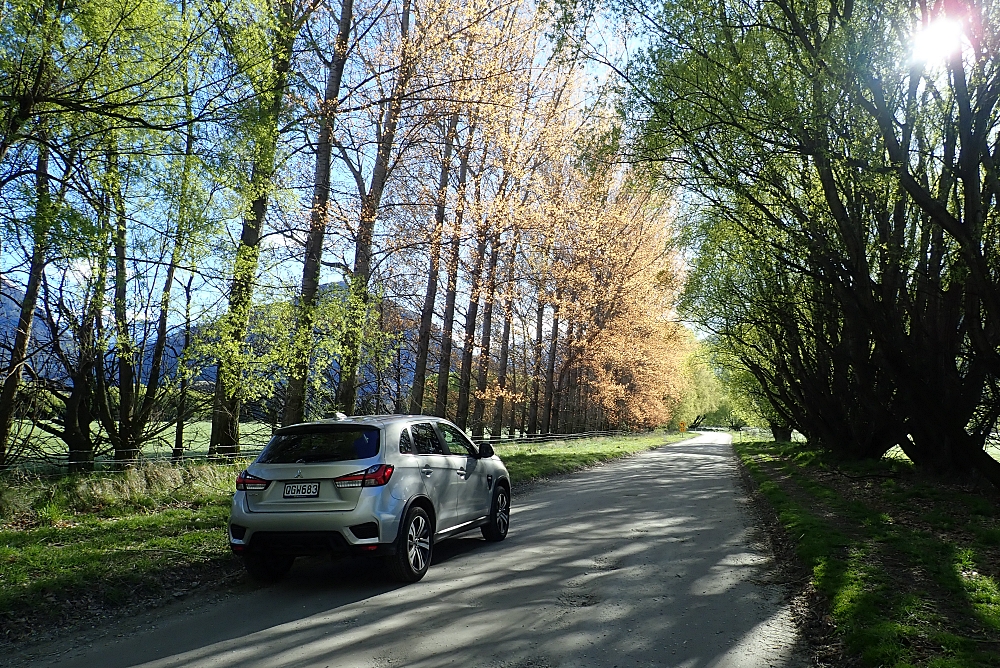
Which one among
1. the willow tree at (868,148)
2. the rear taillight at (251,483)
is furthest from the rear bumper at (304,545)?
the willow tree at (868,148)

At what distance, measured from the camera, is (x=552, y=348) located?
36625 mm

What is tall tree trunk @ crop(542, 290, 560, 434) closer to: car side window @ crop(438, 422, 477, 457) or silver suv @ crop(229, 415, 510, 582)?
car side window @ crop(438, 422, 477, 457)

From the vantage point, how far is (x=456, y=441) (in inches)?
367

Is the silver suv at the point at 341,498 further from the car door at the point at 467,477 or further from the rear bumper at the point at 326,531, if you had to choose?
the car door at the point at 467,477

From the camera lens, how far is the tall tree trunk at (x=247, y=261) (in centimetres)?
1099

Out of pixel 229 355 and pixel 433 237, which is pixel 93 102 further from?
pixel 433 237

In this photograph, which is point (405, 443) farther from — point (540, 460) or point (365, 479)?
point (540, 460)

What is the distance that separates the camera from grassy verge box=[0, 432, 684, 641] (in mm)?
6035

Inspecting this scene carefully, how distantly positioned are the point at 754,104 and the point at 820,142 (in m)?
1.39

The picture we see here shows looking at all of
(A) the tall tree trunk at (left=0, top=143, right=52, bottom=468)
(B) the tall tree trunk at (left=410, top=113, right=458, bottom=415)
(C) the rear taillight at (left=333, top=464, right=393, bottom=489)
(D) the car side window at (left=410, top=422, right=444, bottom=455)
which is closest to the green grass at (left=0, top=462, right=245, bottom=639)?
(C) the rear taillight at (left=333, top=464, right=393, bottom=489)

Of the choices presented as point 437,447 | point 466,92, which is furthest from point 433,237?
point 437,447

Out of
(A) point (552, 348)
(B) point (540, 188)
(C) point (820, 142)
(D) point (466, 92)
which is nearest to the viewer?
(C) point (820, 142)

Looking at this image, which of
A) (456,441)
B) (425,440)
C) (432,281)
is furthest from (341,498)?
(432,281)

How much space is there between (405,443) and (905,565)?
579 cm
